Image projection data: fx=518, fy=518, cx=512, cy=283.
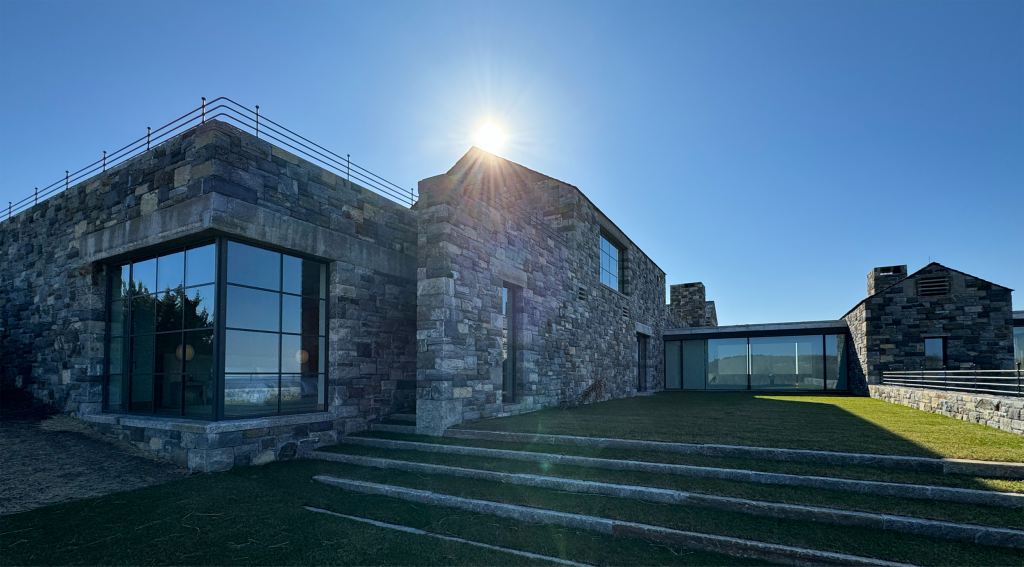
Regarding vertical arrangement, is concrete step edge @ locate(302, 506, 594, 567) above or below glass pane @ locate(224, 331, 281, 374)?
below

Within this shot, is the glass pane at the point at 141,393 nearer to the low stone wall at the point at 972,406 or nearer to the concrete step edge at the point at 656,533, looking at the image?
the concrete step edge at the point at 656,533

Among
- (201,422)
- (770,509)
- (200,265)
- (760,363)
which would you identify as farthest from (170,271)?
(760,363)

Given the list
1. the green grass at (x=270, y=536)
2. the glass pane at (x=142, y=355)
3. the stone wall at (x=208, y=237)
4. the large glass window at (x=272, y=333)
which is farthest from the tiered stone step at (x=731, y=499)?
the glass pane at (x=142, y=355)

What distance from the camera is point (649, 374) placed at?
21.9m

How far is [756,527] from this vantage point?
4.54 metres

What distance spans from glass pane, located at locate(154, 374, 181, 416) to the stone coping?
38 centimetres

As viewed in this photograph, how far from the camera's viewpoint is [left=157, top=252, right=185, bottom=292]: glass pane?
8.27m

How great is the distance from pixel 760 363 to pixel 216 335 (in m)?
20.7

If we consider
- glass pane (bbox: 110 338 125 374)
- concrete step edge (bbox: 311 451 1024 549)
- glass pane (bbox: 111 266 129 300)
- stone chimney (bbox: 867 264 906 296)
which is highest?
stone chimney (bbox: 867 264 906 296)

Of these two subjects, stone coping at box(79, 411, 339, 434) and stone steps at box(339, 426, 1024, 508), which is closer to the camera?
stone steps at box(339, 426, 1024, 508)

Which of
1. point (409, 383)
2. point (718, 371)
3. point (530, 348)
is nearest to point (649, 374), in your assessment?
point (718, 371)

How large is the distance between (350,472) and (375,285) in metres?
3.82

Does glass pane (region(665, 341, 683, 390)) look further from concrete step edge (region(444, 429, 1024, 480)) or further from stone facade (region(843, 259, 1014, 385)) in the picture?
concrete step edge (region(444, 429, 1024, 480))

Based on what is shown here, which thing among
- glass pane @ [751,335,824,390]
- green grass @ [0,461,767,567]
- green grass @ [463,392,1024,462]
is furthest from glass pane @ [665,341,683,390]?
green grass @ [0,461,767,567]
